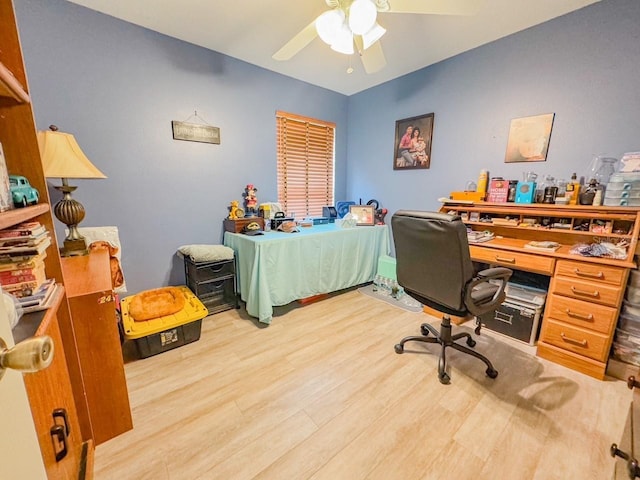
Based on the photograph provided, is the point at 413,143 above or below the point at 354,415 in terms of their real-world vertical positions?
above

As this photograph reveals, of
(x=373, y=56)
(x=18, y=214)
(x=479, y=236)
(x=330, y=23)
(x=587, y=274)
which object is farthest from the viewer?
(x=479, y=236)

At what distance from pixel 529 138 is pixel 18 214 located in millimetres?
3073

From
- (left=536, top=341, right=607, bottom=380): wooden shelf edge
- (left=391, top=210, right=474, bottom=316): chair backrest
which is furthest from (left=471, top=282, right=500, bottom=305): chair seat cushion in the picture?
(left=536, top=341, right=607, bottom=380): wooden shelf edge

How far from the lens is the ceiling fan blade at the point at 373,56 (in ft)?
5.66

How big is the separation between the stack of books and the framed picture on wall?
304 cm

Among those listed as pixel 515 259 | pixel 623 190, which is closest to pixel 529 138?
pixel 623 190

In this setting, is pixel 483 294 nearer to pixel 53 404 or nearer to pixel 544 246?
pixel 544 246

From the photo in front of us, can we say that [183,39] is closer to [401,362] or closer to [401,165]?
[401,165]

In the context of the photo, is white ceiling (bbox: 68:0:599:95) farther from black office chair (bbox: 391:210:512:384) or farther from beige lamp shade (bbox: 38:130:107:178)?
black office chair (bbox: 391:210:512:384)

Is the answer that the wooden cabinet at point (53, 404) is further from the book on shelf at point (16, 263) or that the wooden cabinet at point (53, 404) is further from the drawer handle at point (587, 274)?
the drawer handle at point (587, 274)

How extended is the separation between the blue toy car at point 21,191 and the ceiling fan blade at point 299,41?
160 centimetres

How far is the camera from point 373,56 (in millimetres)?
1809

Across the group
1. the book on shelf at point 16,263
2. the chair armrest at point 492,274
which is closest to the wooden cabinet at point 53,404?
the book on shelf at point 16,263

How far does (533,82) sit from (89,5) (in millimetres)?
3420
